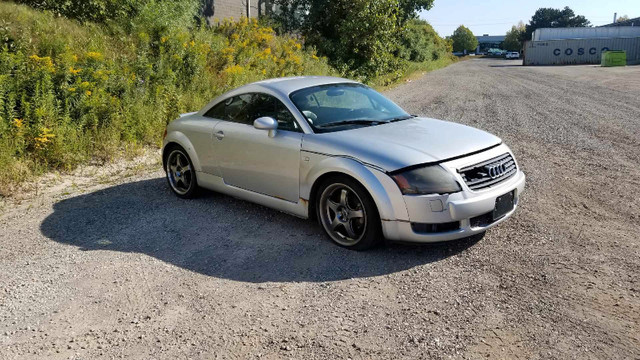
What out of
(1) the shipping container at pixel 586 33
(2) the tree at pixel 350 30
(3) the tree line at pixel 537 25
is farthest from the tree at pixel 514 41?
(2) the tree at pixel 350 30

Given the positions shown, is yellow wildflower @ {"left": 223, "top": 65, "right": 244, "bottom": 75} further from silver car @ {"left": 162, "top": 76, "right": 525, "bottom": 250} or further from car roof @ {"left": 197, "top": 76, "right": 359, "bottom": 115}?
car roof @ {"left": 197, "top": 76, "right": 359, "bottom": 115}

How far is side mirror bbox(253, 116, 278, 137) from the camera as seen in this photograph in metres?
4.73

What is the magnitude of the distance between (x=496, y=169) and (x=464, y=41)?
451 ft

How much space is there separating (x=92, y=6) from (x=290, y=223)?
902 cm

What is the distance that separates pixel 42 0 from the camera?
11.1 meters

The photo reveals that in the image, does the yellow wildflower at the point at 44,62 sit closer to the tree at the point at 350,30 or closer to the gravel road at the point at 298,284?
the gravel road at the point at 298,284

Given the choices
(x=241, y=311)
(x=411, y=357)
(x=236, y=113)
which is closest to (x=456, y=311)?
(x=411, y=357)

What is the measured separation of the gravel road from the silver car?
32cm

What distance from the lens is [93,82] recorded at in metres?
8.26

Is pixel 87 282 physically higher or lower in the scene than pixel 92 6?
lower

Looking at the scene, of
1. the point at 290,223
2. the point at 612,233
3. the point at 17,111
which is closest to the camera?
the point at 612,233

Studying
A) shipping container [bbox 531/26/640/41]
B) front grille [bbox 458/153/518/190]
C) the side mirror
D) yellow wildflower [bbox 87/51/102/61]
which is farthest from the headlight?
shipping container [bbox 531/26/640/41]

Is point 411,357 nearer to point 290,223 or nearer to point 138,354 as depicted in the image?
point 138,354

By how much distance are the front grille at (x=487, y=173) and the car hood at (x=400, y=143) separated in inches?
5.9
